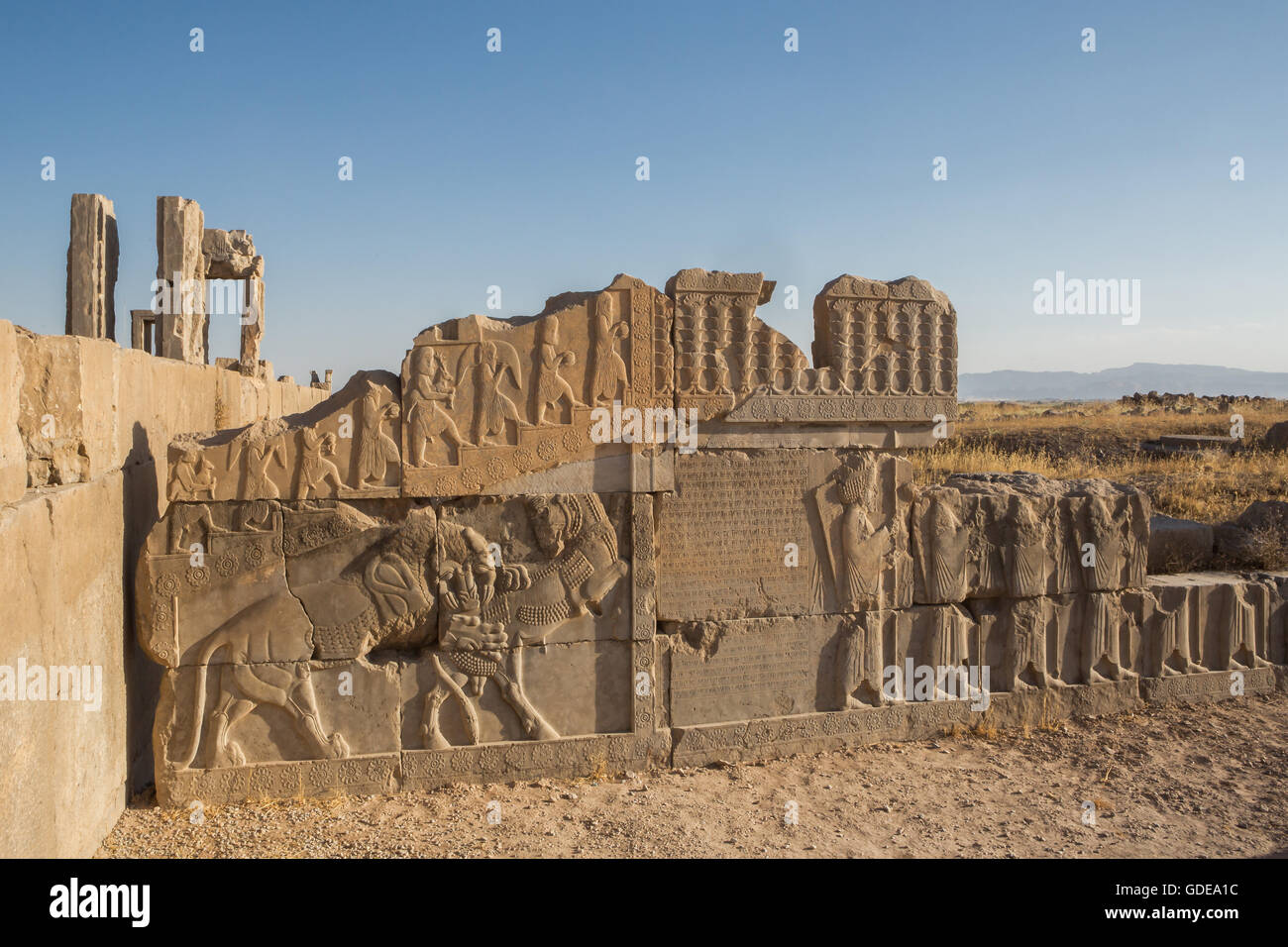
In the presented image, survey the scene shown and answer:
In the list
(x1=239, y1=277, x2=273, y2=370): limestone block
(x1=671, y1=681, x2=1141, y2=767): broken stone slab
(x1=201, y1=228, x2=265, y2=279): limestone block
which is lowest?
(x1=671, y1=681, x2=1141, y2=767): broken stone slab

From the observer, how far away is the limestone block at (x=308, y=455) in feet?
15.7

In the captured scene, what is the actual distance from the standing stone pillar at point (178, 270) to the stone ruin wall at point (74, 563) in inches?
288

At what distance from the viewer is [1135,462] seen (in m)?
15.6

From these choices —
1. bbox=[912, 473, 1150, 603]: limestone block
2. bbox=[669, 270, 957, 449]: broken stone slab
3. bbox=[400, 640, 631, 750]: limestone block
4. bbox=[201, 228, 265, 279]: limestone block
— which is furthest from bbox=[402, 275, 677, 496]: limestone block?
bbox=[201, 228, 265, 279]: limestone block

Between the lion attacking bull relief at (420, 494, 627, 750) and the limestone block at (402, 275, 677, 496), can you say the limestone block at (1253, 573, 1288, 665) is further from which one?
the lion attacking bull relief at (420, 494, 627, 750)

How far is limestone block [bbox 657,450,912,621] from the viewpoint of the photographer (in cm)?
545

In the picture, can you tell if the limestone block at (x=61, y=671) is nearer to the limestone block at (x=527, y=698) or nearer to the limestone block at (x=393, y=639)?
the limestone block at (x=393, y=639)

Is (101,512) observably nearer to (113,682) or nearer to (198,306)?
(113,682)

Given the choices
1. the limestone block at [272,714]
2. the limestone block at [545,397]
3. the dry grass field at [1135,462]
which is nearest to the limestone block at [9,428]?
the limestone block at [272,714]

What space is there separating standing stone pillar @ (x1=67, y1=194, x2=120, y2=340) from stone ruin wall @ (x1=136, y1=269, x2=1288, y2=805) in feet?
25.2

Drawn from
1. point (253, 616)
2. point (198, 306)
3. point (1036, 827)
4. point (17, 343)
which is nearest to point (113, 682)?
point (253, 616)

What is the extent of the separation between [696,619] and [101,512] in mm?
3259

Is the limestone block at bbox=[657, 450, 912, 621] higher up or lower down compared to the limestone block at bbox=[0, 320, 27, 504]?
lower down

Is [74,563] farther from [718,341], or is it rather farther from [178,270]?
[178,270]
